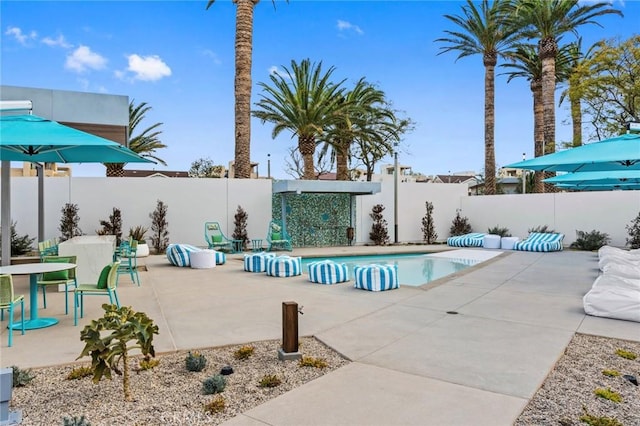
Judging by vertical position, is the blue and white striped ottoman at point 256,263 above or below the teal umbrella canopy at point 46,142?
below

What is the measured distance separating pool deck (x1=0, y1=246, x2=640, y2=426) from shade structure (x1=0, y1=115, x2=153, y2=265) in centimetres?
175

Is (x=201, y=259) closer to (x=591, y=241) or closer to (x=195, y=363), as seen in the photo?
(x=195, y=363)

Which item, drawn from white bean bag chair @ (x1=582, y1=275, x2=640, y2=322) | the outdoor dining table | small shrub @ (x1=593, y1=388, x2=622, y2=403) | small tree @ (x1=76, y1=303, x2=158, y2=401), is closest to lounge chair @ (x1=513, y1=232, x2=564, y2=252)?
white bean bag chair @ (x1=582, y1=275, x2=640, y2=322)

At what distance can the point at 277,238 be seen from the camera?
1560 centimetres

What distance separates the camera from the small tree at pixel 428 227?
19.9 m

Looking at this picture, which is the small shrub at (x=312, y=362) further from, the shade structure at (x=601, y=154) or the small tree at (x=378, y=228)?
the small tree at (x=378, y=228)

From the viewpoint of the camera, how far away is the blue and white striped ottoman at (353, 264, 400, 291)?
787 centimetres

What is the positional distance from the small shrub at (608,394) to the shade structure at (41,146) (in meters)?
5.84

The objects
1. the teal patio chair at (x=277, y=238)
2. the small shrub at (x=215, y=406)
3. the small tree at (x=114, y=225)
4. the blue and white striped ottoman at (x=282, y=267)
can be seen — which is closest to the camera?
the small shrub at (x=215, y=406)

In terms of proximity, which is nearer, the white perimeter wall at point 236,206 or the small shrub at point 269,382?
the small shrub at point 269,382

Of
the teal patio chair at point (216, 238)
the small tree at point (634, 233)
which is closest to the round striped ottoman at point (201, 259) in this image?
the teal patio chair at point (216, 238)

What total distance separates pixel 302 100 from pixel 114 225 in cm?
912

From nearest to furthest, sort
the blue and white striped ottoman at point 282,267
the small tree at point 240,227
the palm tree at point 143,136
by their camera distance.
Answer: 1. the blue and white striped ottoman at point 282,267
2. the small tree at point 240,227
3. the palm tree at point 143,136

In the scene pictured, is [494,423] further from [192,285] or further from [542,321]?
[192,285]
